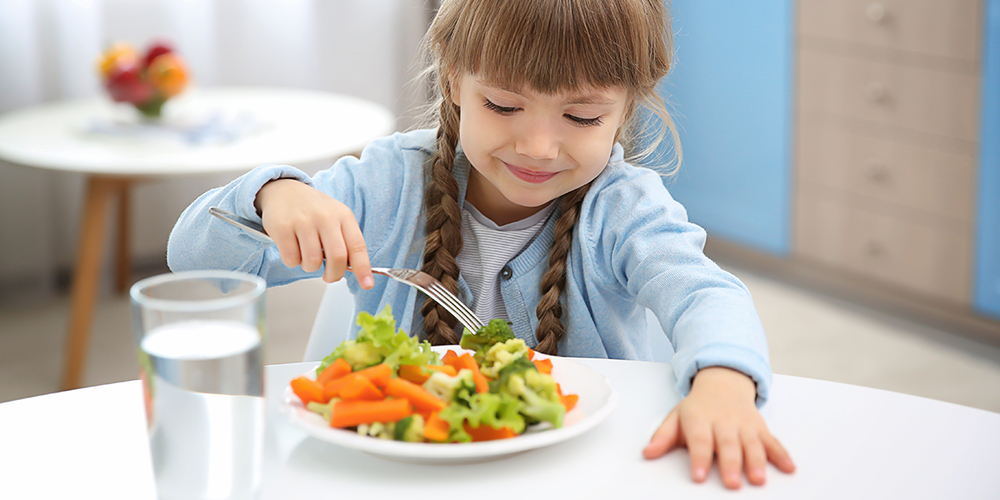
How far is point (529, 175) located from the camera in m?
0.97

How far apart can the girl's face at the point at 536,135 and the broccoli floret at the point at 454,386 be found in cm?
34

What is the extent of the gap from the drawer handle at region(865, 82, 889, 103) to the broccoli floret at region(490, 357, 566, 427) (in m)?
2.17

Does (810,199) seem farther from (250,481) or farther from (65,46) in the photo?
(250,481)

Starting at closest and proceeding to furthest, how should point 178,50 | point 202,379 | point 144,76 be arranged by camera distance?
1. point 202,379
2. point 144,76
3. point 178,50

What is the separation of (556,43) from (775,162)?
2.13 meters

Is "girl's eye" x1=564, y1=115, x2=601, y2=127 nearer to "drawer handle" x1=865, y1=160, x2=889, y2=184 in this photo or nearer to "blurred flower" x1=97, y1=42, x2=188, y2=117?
"blurred flower" x1=97, y1=42, x2=188, y2=117

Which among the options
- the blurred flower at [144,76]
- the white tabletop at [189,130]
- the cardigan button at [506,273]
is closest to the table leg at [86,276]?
the white tabletop at [189,130]

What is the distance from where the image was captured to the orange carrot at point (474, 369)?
0.62 m

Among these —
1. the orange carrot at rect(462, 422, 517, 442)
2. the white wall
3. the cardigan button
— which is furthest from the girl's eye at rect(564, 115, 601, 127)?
the white wall

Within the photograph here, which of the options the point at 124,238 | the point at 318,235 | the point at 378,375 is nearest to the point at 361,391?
the point at 378,375

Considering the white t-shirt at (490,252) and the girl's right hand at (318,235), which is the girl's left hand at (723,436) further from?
the white t-shirt at (490,252)

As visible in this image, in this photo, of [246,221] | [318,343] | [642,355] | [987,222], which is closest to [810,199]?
[987,222]

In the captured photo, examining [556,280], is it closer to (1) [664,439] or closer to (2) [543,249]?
(2) [543,249]

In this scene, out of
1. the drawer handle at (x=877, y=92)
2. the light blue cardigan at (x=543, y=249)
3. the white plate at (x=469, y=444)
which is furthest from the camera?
the drawer handle at (x=877, y=92)
